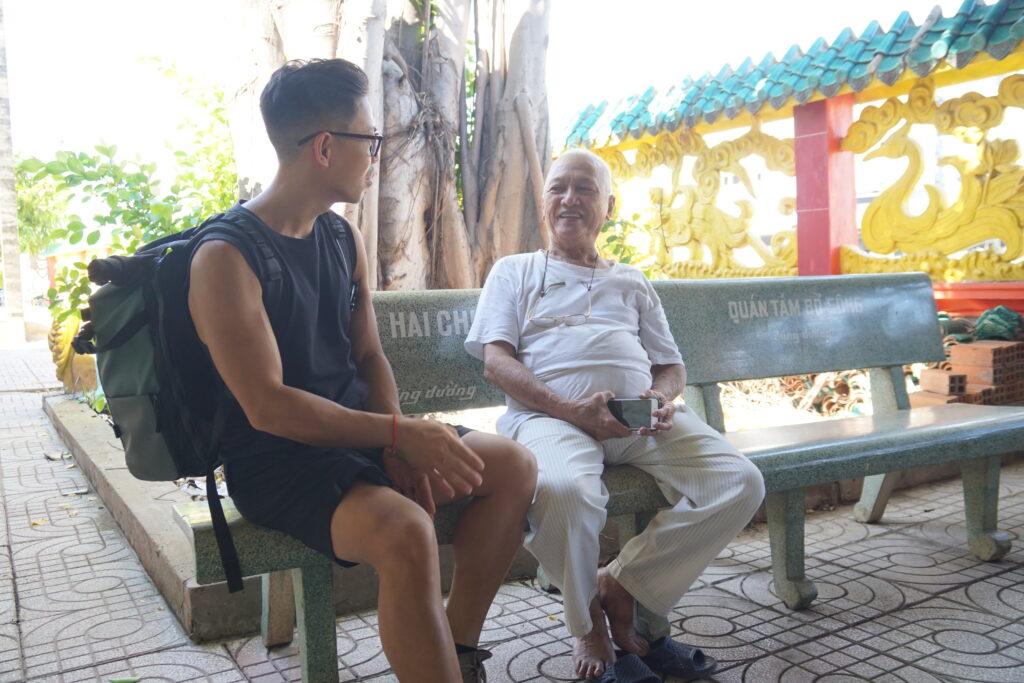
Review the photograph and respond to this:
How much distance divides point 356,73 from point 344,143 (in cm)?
18

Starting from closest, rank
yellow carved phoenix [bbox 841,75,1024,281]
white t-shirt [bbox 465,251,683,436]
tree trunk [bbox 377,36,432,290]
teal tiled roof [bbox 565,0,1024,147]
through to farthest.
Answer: white t-shirt [bbox 465,251,683,436], tree trunk [bbox 377,36,432,290], teal tiled roof [bbox 565,0,1024,147], yellow carved phoenix [bbox 841,75,1024,281]

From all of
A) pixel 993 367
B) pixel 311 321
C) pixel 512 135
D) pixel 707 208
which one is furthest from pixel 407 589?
pixel 707 208

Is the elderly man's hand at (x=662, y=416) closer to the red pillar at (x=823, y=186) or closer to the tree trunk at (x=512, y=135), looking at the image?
the tree trunk at (x=512, y=135)

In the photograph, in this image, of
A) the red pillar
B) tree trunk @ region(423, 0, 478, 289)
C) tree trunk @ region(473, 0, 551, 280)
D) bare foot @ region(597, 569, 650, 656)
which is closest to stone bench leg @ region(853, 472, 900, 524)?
bare foot @ region(597, 569, 650, 656)

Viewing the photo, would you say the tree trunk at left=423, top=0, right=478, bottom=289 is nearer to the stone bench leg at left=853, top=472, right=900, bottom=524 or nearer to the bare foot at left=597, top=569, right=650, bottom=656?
the stone bench leg at left=853, top=472, right=900, bottom=524

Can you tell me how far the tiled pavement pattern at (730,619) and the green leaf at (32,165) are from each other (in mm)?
1636

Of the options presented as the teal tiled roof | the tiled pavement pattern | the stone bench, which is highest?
the teal tiled roof

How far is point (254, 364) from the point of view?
181 centimetres

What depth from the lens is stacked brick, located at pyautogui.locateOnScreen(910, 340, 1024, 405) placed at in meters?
4.94

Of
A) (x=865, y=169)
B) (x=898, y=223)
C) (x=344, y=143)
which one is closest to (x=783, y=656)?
(x=344, y=143)

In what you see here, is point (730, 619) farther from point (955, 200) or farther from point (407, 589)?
point (955, 200)

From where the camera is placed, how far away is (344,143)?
2.05 metres

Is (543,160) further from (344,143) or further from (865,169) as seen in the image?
(865,169)

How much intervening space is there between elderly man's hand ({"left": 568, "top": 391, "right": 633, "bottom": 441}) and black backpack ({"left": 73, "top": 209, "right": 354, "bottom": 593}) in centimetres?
98
